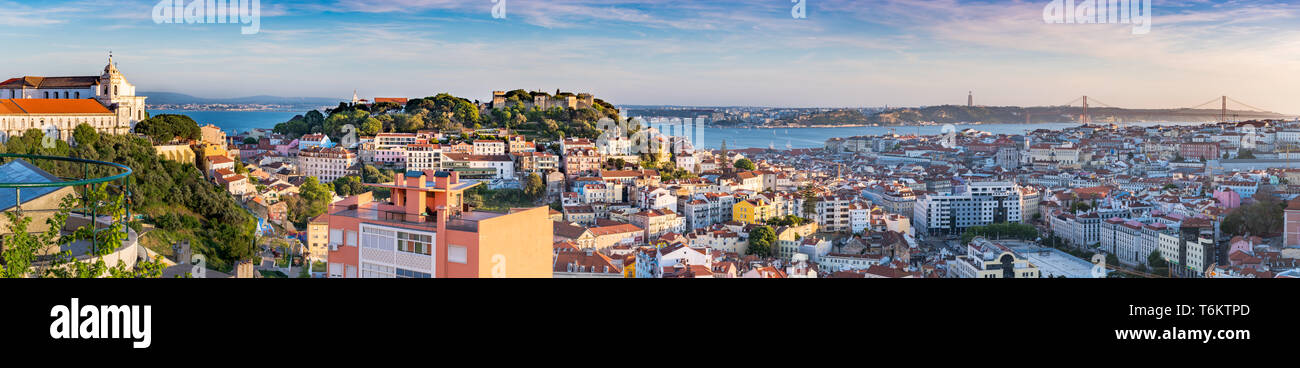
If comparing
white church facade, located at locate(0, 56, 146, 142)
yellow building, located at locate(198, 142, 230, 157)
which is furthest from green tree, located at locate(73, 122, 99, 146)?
yellow building, located at locate(198, 142, 230, 157)

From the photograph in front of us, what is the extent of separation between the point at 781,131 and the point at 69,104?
13439mm

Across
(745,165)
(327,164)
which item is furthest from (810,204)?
(327,164)

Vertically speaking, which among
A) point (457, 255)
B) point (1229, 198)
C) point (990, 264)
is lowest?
point (990, 264)

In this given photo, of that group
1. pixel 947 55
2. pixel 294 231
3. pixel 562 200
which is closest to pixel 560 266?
pixel 294 231

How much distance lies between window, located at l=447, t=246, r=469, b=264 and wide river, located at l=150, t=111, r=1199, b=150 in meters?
15.0

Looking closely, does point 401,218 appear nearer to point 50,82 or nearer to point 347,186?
point 347,186

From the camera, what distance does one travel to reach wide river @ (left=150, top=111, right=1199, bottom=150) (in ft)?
60.2

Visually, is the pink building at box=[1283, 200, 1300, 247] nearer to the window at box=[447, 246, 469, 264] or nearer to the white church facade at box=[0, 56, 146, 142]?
the window at box=[447, 246, 469, 264]

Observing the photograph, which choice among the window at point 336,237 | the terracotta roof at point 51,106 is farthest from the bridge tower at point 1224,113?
the terracotta roof at point 51,106

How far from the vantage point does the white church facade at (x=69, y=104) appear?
35.0 feet

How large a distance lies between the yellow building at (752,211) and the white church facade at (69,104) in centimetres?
824

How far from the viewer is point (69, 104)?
453 inches

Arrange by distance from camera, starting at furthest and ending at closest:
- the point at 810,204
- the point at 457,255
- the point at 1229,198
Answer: the point at 1229,198 < the point at 810,204 < the point at 457,255
